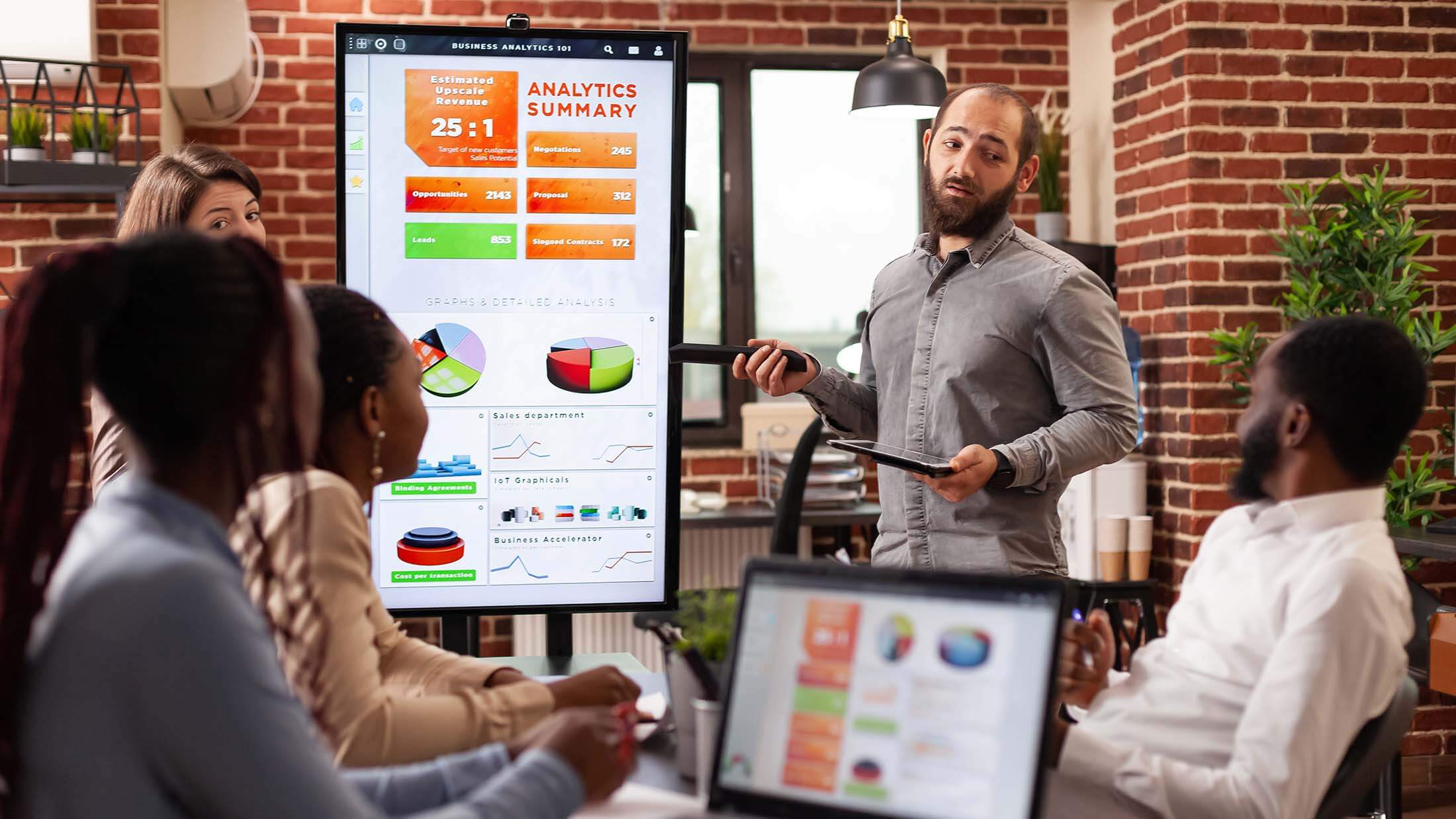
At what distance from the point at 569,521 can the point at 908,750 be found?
1.27 metres

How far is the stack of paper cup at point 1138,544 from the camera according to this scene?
4219mm

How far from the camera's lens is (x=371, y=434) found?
1471 mm

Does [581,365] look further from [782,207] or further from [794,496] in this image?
[782,207]

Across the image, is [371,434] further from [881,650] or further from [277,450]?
[881,650]

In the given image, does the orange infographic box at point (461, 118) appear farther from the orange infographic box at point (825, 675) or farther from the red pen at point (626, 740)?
the orange infographic box at point (825, 675)

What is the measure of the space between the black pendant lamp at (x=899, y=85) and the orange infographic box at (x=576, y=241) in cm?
180

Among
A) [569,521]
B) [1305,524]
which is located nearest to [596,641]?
[569,521]

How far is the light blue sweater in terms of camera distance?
33.0 inches

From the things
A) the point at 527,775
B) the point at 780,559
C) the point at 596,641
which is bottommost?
the point at 596,641

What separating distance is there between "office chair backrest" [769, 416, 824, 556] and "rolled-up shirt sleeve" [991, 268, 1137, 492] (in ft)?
5.08

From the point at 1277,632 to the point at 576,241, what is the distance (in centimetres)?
136

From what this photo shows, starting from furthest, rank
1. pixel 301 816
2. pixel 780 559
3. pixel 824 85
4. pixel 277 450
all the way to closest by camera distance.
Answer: pixel 824 85
pixel 780 559
pixel 277 450
pixel 301 816

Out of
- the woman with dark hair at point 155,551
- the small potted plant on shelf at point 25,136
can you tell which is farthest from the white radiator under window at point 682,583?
the woman with dark hair at point 155,551

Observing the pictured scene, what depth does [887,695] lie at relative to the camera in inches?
41.8
